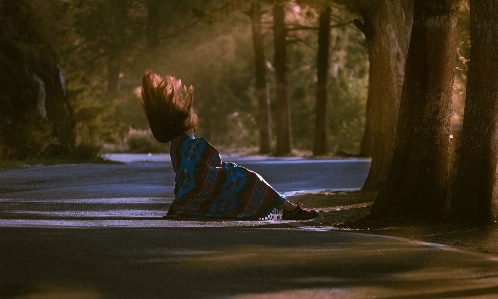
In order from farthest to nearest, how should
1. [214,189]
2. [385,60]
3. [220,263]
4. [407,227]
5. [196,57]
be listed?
[196,57]
[385,60]
[407,227]
[214,189]
[220,263]

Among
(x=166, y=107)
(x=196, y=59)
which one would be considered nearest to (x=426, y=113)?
(x=166, y=107)

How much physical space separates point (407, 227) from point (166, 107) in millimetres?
2639

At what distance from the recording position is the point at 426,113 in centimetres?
1128

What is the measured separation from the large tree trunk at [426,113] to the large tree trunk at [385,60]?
13.0 ft

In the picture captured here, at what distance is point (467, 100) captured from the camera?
10414mm

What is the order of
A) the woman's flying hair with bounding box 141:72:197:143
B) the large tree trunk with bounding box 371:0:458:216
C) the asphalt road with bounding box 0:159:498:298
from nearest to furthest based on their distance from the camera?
the asphalt road with bounding box 0:159:498:298
the woman's flying hair with bounding box 141:72:197:143
the large tree trunk with bounding box 371:0:458:216

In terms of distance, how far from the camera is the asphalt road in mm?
6344

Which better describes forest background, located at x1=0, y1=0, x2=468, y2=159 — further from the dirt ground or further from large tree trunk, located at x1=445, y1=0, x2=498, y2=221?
large tree trunk, located at x1=445, y1=0, x2=498, y2=221

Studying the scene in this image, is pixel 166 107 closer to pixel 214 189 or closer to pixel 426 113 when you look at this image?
pixel 214 189

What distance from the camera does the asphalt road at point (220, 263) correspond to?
634 cm

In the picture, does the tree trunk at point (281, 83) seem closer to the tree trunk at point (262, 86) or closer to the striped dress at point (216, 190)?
the tree trunk at point (262, 86)

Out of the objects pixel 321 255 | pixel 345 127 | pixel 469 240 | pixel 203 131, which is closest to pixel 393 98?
pixel 469 240

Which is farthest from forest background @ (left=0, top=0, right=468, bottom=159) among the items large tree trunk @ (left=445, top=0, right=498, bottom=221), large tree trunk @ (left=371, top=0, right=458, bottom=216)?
large tree trunk @ (left=445, top=0, right=498, bottom=221)

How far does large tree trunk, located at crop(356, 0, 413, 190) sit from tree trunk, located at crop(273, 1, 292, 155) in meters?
21.8
